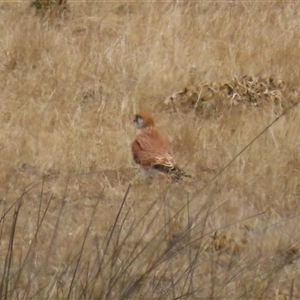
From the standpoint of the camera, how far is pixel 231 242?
5730 mm

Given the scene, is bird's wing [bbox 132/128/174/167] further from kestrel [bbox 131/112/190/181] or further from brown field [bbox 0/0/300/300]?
brown field [bbox 0/0/300/300]

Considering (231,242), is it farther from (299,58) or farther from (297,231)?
(299,58)

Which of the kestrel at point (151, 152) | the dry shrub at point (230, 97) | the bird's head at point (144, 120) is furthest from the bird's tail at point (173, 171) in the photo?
the dry shrub at point (230, 97)

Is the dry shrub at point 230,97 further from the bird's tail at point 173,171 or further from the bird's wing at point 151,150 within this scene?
the bird's tail at point 173,171

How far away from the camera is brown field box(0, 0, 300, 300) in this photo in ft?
16.1

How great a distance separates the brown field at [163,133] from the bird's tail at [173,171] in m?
0.06

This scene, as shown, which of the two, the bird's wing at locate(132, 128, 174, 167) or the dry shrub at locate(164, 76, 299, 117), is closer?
the bird's wing at locate(132, 128, 174, 167)

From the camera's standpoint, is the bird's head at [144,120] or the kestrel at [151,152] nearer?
the kestrel at [151,152]

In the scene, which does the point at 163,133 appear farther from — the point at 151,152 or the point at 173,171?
the point at 173,171

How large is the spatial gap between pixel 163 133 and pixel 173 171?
3.42ft

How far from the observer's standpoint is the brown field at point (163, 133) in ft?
16.1

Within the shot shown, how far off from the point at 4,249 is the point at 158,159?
1.45 m

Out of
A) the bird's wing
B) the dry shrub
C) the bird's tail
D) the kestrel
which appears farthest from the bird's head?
the dry shrub

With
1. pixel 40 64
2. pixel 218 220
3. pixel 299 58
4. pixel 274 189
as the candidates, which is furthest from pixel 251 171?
pixel 40 64
